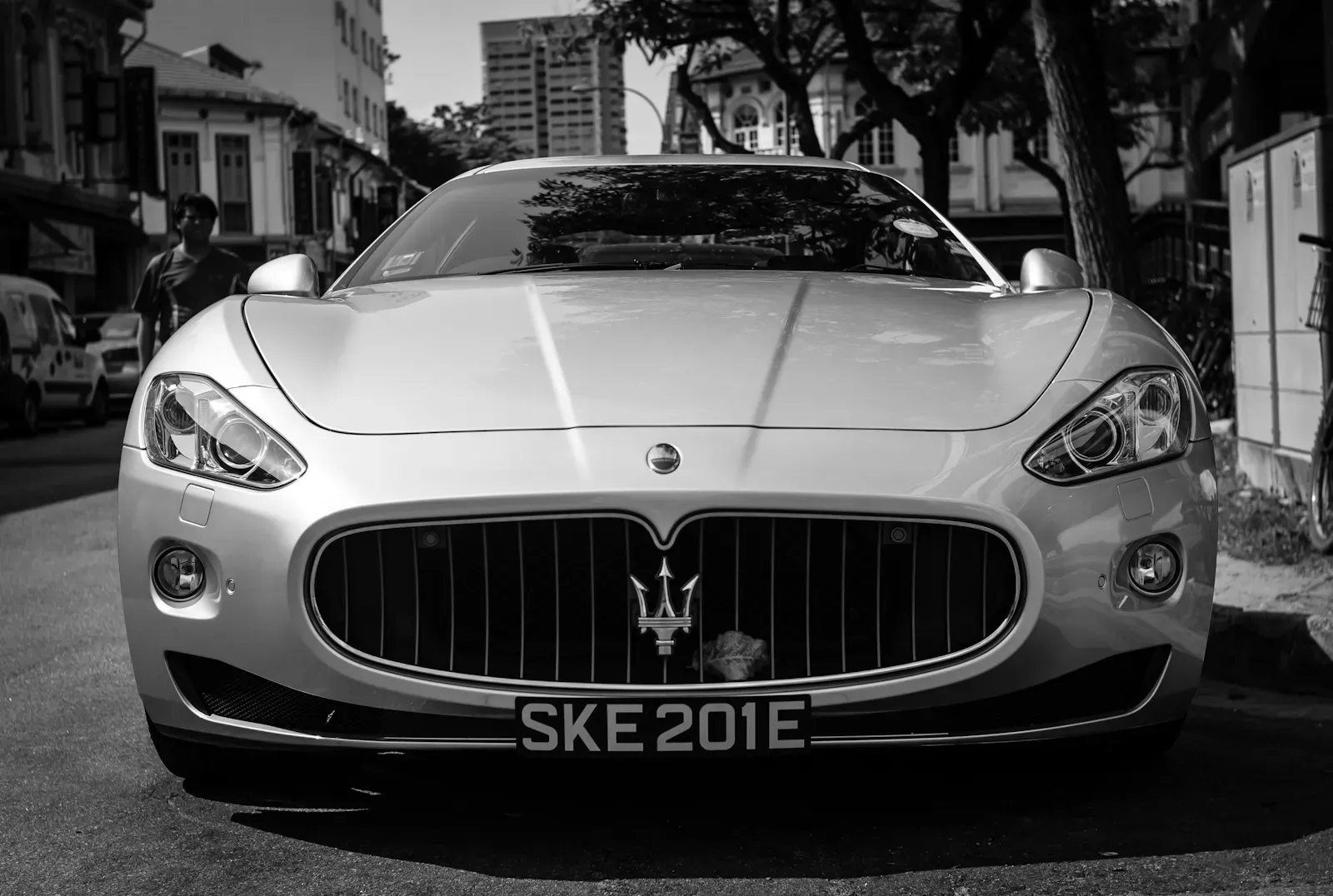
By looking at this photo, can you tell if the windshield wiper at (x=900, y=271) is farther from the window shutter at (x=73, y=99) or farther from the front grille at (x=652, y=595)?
the window shutter at (x=73, y=99)

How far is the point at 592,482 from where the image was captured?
304cm

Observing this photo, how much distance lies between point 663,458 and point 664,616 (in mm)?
275

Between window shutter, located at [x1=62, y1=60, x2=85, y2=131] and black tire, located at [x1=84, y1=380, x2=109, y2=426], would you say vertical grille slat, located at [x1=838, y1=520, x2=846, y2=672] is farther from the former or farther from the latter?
window shutter, located at [x1=62, y1=60, x2=85, y2=131]

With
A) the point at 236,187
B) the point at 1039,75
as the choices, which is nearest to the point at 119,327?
the point at 1039,75

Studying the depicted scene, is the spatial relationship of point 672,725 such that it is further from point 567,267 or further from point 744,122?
point 744,122

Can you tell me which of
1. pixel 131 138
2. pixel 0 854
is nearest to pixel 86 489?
pixel 0 854

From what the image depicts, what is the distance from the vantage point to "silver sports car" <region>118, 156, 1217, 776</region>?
10.0 ft

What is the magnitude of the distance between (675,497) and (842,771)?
0.93m

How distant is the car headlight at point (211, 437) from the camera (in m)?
3.20

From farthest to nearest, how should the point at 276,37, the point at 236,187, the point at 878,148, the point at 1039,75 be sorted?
the point at 276,37
the point at 878,148
the point at 236,187
the point at 1039,75

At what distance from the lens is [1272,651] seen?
5.07 m

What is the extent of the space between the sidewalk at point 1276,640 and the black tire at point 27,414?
16.7m

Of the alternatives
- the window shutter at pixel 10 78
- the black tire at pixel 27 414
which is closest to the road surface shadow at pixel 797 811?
the black tire at pixel 27 414

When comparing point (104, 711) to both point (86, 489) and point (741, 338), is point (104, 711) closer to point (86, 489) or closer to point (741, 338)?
point (741, 338)
